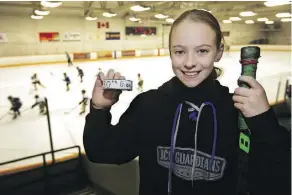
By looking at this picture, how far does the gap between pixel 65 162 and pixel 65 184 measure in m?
0.16

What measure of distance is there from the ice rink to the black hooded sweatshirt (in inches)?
4.0

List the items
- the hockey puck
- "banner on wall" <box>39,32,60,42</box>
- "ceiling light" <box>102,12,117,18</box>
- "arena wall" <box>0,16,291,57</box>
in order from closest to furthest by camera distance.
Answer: the hockey puck
"arena wall" <box>0,16,291,57</box>
"banner on wall" <box>39,32,60,42</box>
"ceiling light" <box>102,12,117,18</box>

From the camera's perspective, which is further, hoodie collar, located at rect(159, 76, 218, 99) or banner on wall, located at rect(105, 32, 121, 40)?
banner on wall, located at rect(105, 32, 121, 40)

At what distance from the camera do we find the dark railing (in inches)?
74.4

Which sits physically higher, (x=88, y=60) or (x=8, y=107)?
(x=88, y=60)

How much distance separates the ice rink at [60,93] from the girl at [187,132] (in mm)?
83

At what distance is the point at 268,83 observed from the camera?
509 cm

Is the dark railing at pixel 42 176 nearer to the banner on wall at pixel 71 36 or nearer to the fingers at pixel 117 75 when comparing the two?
the fingers at pixel 117 75

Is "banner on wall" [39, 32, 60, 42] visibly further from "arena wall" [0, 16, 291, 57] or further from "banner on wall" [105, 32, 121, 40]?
"banner on wall" [105, 32, 121, 40]

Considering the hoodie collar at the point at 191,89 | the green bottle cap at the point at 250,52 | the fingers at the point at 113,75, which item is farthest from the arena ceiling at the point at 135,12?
the green bottle cap at the point at 250,52

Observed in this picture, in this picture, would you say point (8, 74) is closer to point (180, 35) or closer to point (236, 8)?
point (236, 8)

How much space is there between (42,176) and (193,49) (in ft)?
5.85

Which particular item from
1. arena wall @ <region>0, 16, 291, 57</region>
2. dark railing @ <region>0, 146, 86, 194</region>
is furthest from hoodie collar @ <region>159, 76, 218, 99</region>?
arena wall @ <region>0, 16, 291, 57</region>

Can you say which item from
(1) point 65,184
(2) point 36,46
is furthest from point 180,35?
(2) point 36,46
